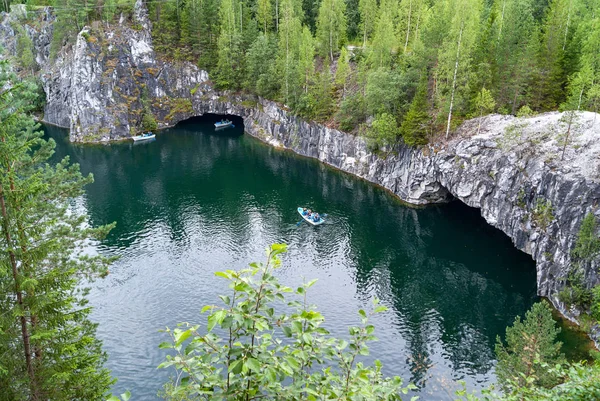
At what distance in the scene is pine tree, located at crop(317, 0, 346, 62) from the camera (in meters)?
86.1

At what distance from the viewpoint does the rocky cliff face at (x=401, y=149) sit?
1603 inches

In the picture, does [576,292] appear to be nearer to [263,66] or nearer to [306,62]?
[306,62]

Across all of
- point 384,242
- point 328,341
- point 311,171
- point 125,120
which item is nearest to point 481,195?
point 384,242

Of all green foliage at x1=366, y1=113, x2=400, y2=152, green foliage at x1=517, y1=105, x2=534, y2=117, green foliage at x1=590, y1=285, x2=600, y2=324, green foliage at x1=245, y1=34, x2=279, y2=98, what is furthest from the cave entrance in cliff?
green foliage at x1=590, y1=285, x2=600, y2=324

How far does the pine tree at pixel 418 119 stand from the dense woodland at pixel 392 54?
0.47 feet

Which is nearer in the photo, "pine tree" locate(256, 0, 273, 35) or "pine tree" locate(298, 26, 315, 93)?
"pine tree" locate(298, 26, 315, 93)

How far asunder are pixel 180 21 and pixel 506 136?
79675 mm

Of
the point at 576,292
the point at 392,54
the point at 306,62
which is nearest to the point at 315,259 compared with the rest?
the point at 576,292

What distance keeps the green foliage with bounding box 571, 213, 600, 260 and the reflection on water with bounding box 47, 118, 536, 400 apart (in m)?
6.99

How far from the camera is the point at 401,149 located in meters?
64.1

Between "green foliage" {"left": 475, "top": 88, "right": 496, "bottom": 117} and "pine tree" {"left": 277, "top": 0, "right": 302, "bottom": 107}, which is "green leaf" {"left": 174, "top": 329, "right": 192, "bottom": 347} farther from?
"pine tree" {"left": 277, "top": 0, "right": 302, "bottom": 107}

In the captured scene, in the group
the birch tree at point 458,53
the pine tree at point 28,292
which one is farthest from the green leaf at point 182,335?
the birch tree at point 458,53

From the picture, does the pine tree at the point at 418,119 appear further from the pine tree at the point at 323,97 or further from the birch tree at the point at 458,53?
the pine tree at the point at 323,97

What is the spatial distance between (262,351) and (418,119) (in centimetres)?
5737
